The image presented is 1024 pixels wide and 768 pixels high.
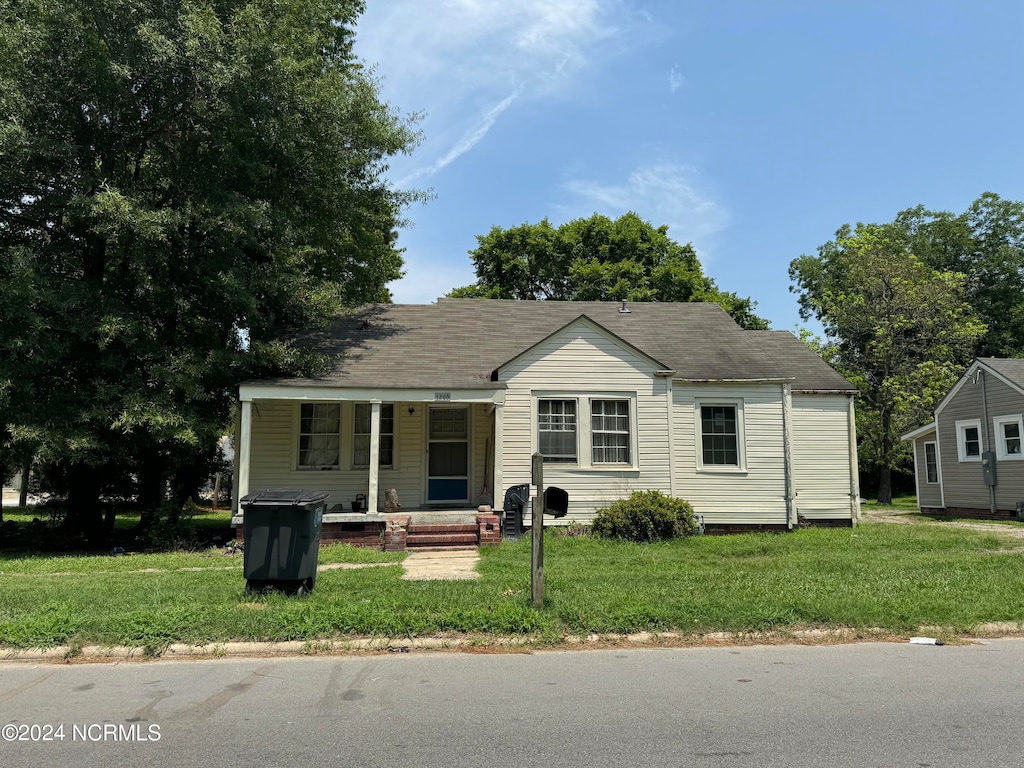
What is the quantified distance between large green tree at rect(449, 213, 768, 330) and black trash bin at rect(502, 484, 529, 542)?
20.0 meters

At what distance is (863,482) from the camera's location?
116 feet

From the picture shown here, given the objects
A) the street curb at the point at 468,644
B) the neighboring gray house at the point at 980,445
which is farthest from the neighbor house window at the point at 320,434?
the neighboring gray house at the point at 980,445

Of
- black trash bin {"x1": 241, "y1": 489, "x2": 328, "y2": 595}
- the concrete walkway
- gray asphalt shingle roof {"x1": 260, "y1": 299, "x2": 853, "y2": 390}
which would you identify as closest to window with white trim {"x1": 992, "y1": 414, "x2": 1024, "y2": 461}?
gray asphalt shingle roof {"x1": 260, "y1": 299, "x2": 853, "y2": 390}

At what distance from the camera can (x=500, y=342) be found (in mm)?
17438

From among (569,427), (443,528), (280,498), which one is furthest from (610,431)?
(280,498)

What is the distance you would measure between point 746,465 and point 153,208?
1397 cm

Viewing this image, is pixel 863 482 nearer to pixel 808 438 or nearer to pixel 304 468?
pixel 808 438

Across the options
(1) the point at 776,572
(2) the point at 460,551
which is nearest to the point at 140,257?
(2) the point at 460,551

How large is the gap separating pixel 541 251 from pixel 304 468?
22960 mm

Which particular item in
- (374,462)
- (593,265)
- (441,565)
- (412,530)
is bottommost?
(441,565)

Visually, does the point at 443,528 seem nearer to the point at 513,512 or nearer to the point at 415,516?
the point at 415,516

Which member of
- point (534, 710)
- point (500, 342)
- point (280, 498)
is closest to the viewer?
point (534, 710)

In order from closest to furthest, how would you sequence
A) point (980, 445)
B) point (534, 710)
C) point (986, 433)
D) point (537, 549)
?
point (534, 710) → point (537, 549) → point (986, 433) → point (980, 445)

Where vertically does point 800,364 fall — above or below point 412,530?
above
